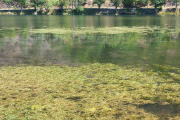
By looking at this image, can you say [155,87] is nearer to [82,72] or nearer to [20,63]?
[82,72]

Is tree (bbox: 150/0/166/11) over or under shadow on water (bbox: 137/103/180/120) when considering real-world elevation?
over

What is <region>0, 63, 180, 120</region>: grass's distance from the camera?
2738mm

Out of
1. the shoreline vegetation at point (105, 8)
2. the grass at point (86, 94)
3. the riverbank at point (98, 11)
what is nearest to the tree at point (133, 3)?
the shoreline vegetation at point (105, 8)

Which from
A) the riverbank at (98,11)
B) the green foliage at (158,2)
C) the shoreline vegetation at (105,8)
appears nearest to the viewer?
the green foliage at (158,2)

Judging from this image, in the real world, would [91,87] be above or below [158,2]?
below

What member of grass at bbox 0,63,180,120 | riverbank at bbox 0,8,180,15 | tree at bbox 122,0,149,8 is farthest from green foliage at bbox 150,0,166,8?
grass at bbox 0,63,180,120

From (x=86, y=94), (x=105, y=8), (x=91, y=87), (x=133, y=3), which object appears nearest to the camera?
(x=86, y=94)

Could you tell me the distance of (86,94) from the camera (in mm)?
3332

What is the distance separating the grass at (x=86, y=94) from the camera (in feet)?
8.98

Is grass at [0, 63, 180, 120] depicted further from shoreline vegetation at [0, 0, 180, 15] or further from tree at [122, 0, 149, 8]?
tree at [122, 0, 149, 8]

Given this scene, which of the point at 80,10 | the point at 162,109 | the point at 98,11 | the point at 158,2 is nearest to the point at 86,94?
the point at 162,109

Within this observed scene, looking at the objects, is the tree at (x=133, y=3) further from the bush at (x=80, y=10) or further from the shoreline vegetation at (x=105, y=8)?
the bush at (x=80, y=10)

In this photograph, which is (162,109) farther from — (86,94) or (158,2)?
(158,2)

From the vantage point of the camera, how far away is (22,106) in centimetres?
293
